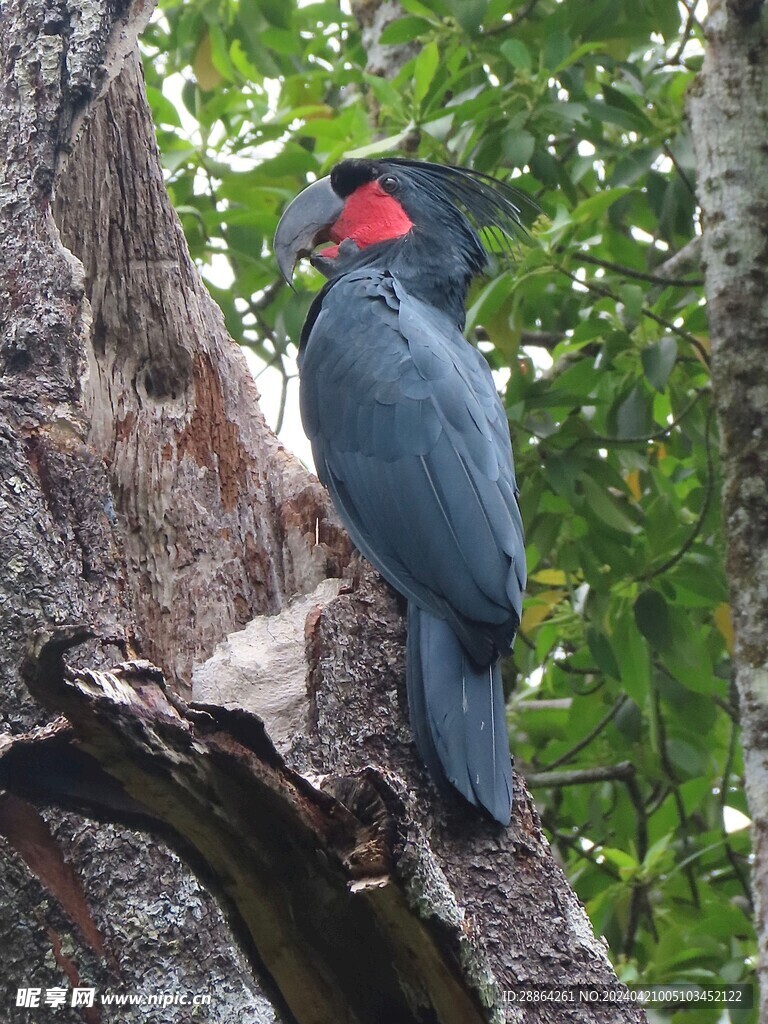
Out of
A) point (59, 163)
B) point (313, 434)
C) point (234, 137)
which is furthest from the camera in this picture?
point (234, 137)

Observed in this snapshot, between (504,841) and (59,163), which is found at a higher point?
(59,163)

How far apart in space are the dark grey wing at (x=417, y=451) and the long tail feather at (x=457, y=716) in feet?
0.20

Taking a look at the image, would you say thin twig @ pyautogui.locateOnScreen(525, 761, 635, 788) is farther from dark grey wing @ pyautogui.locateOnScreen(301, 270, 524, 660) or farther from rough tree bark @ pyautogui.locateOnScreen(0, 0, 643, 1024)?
rough tree bark @ pyautogui.locateOnScreen(0, 0, 643, 1024)

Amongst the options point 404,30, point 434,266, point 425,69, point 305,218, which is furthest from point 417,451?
point 404,30

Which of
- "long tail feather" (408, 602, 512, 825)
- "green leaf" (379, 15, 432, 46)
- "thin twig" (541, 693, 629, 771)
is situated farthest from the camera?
"thin twig" (541, 693, 629, 771)

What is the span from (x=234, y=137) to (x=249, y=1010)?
299 centimetres

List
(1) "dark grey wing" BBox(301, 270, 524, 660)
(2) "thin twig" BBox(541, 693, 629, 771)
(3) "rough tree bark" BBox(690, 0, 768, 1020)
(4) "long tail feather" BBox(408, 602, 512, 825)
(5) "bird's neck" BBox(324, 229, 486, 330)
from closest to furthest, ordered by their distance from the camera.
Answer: (4) "long tail feather" BBox(408, 602, 512, 825), (1) "dark grey wing" BBox(301, 270, 524, 660), (3) "rough tree bark" BBox(690, 0, 768, 1020), (5) "bird's neck" BBox(324, 229, 486, 330), (2) "thin twig" BBox(541, 693, 629, 771)

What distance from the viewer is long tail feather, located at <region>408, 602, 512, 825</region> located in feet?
5.90

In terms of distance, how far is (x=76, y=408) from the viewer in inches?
69.1

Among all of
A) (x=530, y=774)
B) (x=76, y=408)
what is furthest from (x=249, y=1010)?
(x=530, y=774)

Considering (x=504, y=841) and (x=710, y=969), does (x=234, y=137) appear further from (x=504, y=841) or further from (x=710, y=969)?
(x=710, y=969)

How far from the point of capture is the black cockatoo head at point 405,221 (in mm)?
3012

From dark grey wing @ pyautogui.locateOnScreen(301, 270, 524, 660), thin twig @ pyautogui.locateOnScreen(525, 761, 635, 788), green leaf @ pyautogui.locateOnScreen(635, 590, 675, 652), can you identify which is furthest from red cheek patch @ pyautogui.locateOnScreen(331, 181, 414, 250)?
thin twig @ pyautogui.locateOnScreen(525, 761, 635, 788)

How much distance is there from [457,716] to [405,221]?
167 centimetres
